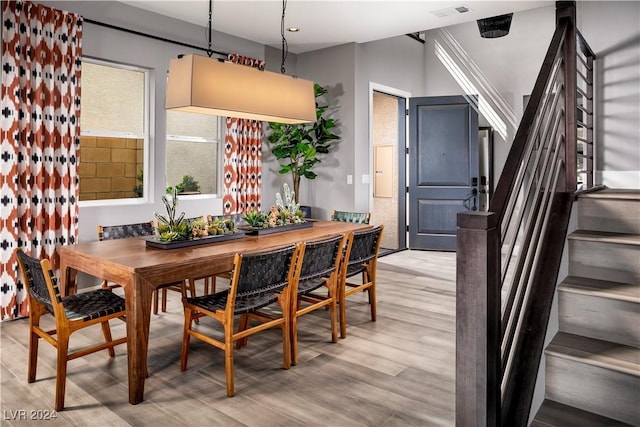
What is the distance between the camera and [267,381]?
8.38 feet

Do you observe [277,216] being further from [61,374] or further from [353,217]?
[61,374]

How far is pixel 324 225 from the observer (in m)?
Answer: 4.08

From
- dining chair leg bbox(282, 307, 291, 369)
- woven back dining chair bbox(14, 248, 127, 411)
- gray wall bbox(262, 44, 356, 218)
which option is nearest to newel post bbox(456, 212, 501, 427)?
dining chair leg bbox(282, 307, 291, 369)

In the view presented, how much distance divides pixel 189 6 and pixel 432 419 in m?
4.19

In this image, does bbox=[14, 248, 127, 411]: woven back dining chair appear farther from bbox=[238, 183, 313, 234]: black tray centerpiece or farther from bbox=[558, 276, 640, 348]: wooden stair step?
bbox=[558, 276, 640, 348]: wooden stair step

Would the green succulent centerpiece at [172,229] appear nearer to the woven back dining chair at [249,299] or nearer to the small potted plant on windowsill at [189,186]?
the woven back dining chair at [249,299]

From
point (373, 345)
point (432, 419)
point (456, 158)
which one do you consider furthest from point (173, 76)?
point (456, 158)

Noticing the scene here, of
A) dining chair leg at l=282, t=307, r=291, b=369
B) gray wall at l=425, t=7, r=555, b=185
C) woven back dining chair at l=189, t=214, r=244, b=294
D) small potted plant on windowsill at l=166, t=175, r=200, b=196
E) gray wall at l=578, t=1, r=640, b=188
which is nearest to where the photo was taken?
dining chair leg at l=282, t=307, r=291, b=369

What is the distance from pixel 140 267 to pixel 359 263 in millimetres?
1635

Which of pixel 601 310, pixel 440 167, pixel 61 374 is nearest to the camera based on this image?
pixel 601 310

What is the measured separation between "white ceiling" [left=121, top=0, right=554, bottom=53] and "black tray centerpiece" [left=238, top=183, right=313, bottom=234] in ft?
6.35

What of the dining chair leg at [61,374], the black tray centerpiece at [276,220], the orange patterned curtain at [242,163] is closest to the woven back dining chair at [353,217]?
the black tray centerpiece at [276,220]

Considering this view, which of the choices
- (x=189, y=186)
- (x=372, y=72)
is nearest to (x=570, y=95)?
(x=372, y=72)

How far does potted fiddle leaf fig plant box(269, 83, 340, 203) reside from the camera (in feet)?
18.6
